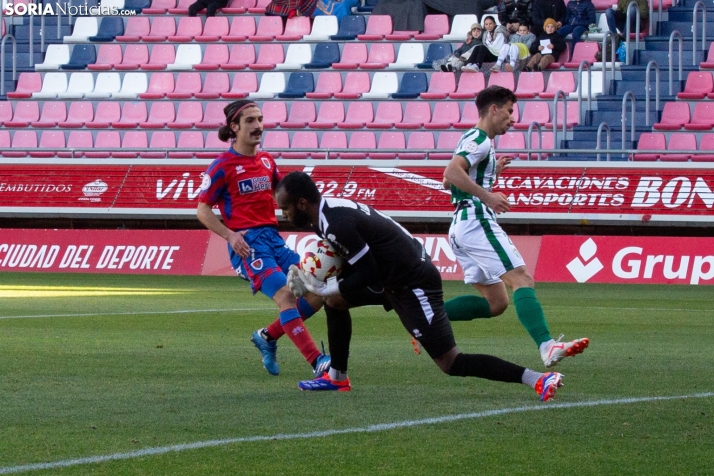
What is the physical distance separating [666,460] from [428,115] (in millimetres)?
20860

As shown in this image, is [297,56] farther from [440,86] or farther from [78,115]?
[78,115]

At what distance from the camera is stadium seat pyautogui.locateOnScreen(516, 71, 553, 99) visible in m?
25.4

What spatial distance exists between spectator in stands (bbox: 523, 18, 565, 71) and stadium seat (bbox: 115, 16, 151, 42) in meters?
9.53

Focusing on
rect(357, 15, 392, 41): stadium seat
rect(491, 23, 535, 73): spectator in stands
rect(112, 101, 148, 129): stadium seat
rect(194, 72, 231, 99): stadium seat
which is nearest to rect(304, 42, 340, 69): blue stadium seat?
rect(357, 15, 392, 41): stadium seat

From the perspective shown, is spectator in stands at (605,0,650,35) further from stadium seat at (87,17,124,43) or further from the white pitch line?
the white pitch line

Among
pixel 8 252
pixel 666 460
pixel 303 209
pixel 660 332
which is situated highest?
pixel 303 209

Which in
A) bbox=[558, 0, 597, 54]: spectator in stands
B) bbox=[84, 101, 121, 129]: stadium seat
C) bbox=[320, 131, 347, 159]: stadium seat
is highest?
bbox=[558, 0, 597, 54]: spectator in stands

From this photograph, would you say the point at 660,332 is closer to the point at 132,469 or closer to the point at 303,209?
the point at 303,209

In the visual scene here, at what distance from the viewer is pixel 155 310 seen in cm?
1434

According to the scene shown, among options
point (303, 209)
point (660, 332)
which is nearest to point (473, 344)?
point (660, 332)

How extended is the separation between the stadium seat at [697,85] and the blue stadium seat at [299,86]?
7.80 m

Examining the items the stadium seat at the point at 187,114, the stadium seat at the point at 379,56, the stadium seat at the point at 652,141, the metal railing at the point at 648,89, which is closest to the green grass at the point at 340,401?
the metal railing at the point at 648,89

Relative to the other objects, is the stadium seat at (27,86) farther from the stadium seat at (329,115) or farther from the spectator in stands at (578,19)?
the spectator in stands at (578,19)

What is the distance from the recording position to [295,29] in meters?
29.1
